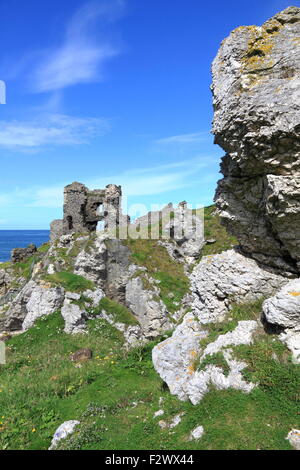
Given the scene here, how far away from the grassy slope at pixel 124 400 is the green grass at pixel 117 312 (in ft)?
9.84

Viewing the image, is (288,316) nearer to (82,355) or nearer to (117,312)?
(82,355)

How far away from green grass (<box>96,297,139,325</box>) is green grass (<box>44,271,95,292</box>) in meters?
1.83

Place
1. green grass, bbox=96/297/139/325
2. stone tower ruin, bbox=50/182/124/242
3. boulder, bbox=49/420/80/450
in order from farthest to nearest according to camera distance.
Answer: stone tower ruin, bbox=50/182/124/242 → green grass, bbox=96/297/139/325 → boulder, bbox=49/420/80/450

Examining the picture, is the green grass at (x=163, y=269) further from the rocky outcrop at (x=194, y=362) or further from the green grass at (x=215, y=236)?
the rocky outcrop at (x=194, y=362)

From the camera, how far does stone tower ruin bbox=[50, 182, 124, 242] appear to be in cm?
3909

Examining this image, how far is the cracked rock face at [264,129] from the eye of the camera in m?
9.42

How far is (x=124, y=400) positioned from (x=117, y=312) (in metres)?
12.9

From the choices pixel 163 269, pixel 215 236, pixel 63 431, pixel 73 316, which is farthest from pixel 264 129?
pixel 215 236

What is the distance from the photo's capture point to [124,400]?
12578mm

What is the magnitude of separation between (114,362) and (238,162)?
13258 mm

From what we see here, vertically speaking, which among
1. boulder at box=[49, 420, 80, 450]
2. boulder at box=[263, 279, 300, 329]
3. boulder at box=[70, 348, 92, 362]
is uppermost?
boulder at box=[263, 279, 300, 329]

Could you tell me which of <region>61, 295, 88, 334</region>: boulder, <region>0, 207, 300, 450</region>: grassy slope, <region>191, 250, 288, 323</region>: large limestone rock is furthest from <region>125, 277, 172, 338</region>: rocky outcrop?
<region>191, 250, 288, 323</region>: large limestone rock

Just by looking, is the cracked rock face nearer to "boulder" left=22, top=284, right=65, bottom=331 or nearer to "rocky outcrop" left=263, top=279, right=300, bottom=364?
"rocky outcrop" left=263, top=279, right=300, bottom=364
